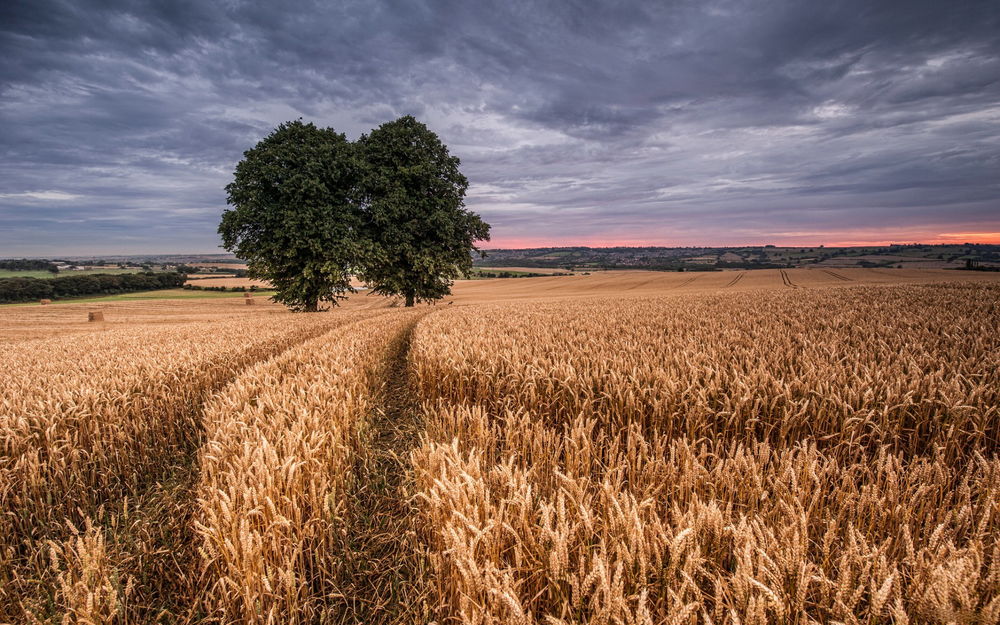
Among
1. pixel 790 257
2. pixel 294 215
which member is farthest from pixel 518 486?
pixel 790 257

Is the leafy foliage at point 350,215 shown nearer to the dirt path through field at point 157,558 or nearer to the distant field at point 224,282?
the dirt path through field at point 157,558

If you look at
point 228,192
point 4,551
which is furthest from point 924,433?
point 228,192

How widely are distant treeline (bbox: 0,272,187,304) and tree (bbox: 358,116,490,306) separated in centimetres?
5916

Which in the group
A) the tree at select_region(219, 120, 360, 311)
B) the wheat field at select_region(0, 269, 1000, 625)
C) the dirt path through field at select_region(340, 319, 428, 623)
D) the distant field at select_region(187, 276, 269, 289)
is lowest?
the dirt path through field at select_region(340, 319, 428, 623)

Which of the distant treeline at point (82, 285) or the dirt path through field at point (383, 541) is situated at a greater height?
the distant treeline at point (82, 285)

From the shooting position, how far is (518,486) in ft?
8.86

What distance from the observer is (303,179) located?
73.6 feet

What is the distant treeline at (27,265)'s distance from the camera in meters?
71.0

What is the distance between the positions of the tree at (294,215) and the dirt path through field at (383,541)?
Answer: 64.5ft

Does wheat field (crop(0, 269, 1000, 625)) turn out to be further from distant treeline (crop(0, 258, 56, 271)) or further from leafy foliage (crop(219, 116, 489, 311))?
distant treeline (crop(0, 258, 56, 271))

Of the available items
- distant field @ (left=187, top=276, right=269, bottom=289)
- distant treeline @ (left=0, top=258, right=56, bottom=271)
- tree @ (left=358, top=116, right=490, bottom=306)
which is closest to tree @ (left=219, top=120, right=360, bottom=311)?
tree @ (left=358, top=116, right=490, bottom=306)

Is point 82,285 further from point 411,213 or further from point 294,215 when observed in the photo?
point 411,213

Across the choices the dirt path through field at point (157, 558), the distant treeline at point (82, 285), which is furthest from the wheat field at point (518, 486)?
the distant treeline at point (82, 285)

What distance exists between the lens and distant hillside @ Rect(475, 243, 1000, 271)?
239ft
